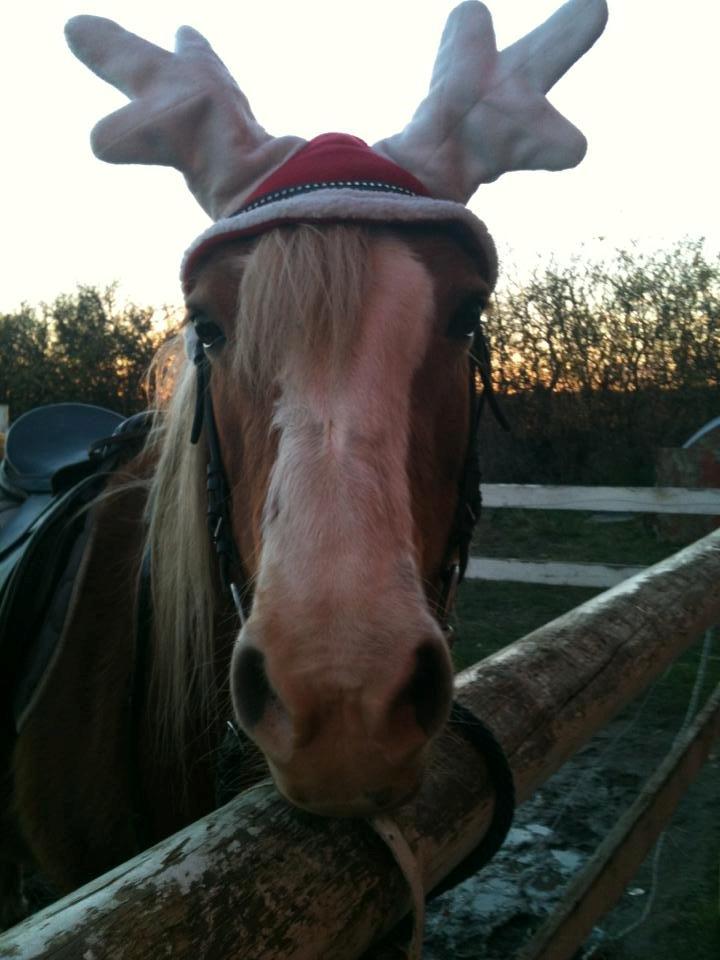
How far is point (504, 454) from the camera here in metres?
11.5

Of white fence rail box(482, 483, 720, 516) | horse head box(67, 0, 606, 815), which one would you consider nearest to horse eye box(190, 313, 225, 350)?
horse head box(67, 0, 606, 815)

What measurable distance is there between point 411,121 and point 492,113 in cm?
22

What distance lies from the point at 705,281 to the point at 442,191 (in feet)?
36.7

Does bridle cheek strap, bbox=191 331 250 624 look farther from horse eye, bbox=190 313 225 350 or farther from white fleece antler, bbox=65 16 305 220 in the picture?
white fleece antler, bbox=65 16 305 220

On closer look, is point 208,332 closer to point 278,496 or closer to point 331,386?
point 331,386

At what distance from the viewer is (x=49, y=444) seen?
9.82 feet

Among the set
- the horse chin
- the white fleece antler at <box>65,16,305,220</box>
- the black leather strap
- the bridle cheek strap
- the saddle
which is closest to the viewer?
the horse chin

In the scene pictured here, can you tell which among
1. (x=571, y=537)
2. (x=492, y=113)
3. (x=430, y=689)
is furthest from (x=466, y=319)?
(x=571, y=537)

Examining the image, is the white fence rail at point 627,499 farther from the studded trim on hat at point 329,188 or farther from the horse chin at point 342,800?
the horse chin at point 342,800

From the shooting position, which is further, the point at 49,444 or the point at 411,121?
the point at 49,444

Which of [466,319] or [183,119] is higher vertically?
[183,119]

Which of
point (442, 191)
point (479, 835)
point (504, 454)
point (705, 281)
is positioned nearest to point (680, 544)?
point (504, 454)

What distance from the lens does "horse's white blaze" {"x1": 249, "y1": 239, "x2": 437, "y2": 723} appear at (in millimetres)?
1052

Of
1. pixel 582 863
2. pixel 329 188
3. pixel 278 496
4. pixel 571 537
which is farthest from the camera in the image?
pixel 571 537
